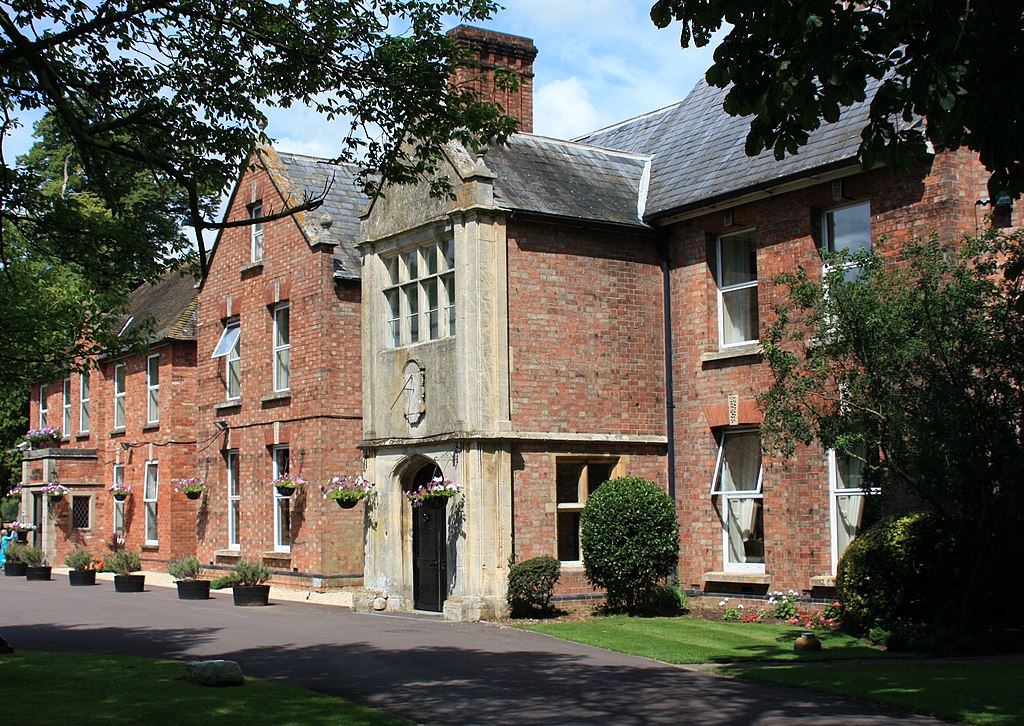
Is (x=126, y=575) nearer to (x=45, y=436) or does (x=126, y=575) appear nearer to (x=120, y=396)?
(x=120, y=396)

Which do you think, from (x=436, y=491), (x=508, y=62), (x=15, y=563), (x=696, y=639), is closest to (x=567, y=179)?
(x=508, y=62)

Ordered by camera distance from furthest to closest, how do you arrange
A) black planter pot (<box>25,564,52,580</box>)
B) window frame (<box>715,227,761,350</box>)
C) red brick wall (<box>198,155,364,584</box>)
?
black planter pot (<box>25,564,52,580</box>) < red brick wall (<box>198,155,364,584</box>) < window frame (<box>715,227,761,350</box>)

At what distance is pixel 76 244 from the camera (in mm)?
14945

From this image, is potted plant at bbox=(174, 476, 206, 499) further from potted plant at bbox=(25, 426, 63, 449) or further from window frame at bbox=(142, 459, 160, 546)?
potted plant at bbox=(25, 426, 63, 449)

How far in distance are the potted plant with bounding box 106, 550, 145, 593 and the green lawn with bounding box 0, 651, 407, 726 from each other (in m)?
14.1

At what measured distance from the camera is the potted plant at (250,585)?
24172mm

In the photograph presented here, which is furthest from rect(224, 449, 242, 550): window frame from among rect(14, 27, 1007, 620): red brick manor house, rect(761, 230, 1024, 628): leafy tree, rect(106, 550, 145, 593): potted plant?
rect(761, 230, 1024, 628): leafy tree

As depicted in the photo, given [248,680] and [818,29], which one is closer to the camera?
[818,29]

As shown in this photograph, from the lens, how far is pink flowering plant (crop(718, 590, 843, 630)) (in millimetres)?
17922

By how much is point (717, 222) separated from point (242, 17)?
399 inches

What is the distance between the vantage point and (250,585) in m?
24.3

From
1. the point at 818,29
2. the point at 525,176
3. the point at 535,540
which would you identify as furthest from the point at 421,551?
the point at 818,29

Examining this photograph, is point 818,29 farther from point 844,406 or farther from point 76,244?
point 76,244

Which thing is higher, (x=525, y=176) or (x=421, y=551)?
(x=525, y=176)
